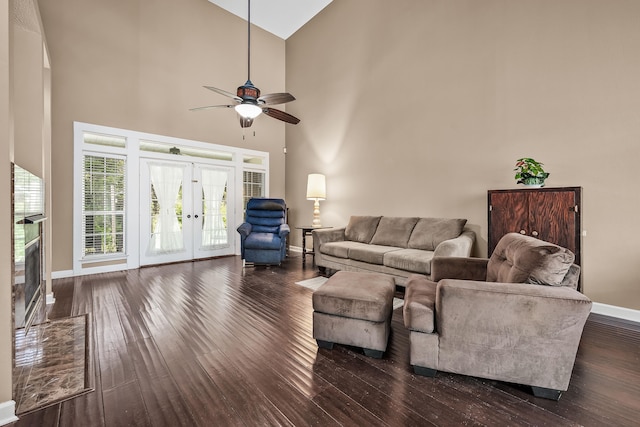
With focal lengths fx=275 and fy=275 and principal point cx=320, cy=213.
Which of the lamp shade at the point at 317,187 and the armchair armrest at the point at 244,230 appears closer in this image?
the armchair armrest at the point at 244,230

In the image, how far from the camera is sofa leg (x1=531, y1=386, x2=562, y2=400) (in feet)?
5.02

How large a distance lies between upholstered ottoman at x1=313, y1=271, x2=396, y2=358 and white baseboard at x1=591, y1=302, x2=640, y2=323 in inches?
88.4

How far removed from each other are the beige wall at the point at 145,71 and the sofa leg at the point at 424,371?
16.2 ft

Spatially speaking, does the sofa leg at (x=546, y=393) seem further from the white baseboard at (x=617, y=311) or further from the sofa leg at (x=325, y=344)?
the white baseboard at (x=617, y=311)

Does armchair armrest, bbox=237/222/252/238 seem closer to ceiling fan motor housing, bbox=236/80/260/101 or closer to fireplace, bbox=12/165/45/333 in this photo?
ceiling fan motor housing, bbox=236/80/260/101

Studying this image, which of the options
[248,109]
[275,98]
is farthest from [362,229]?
[248,109]

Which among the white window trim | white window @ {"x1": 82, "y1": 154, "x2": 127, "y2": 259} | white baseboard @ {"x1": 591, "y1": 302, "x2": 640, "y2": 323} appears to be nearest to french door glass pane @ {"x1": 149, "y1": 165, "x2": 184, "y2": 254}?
the white window trim

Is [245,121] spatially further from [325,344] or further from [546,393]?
[546,393]

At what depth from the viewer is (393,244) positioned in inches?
159

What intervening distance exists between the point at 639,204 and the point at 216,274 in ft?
16.5

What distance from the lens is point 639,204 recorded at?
8.25 ft

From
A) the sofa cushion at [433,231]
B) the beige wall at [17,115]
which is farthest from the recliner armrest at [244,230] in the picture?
the sofa cushion at [433,231]

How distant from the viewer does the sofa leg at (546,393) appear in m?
1.53

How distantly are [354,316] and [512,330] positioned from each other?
37.3 inches
